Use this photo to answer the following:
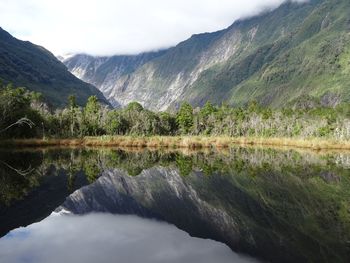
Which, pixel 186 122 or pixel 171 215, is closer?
pixel 171 215

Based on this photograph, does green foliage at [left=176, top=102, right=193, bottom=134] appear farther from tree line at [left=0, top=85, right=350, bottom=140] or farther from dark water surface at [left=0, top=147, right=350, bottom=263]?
dark water surface at [left=0, top=147, right=350, bottom=263]

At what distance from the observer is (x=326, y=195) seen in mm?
33281

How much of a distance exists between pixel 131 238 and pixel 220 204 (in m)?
11.2

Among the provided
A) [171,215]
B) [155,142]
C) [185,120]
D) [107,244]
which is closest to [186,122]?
[185,120]

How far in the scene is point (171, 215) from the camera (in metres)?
26.0

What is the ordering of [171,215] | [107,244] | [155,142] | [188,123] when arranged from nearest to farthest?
[107,244]
[171,215]
[155,142]
[188,123]

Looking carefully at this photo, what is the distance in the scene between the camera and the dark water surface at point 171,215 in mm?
17500

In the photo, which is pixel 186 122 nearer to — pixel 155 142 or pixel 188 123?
pixel 188 123

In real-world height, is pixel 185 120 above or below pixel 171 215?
below

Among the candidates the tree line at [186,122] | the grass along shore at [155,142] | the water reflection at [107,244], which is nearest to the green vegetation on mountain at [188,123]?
the tree line at [186,122]

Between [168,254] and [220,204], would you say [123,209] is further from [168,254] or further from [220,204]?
[168,254]

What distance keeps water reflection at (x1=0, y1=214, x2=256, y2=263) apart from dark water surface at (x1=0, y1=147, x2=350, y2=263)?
1.6 inches

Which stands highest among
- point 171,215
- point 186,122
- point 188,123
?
point 171,215

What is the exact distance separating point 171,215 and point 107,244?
794 cm
